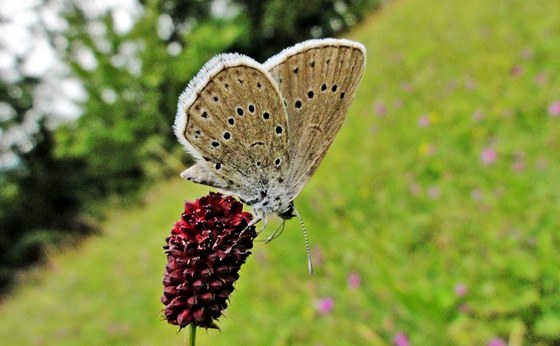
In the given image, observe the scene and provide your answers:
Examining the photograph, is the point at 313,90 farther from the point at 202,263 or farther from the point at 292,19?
the point at 292,19

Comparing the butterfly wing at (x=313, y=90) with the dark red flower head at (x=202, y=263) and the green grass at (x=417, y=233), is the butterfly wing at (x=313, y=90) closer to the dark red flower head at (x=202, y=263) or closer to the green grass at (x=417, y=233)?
the dark red flower head at (x=202, y=263)

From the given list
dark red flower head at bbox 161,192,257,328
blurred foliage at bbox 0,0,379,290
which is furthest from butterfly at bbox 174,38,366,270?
blurred foliage at bbox 0,0,379,290

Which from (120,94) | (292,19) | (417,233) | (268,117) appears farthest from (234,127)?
(292,19)

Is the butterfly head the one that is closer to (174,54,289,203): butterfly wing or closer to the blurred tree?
(174,54,289,203): butterfly wing

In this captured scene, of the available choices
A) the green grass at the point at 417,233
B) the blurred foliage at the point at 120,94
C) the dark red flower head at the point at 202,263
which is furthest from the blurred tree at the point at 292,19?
the dark red flower head at the point at 202,263

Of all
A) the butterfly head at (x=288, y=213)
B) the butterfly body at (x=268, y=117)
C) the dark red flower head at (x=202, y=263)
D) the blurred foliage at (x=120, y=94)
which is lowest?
the dark red flower head at (x=202, y=263)

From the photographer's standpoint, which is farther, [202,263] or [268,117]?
[268,117]
